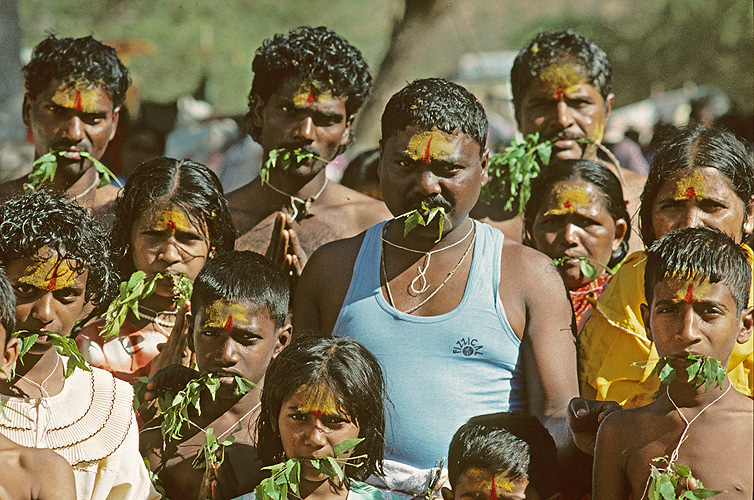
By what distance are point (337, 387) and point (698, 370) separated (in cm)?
120

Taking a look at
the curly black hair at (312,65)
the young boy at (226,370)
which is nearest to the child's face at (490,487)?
the young boy at (226,370)

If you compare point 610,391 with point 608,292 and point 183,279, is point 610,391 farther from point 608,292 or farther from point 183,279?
point 183,279

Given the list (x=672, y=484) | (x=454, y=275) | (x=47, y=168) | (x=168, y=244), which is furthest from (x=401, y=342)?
(x=47, y=168)

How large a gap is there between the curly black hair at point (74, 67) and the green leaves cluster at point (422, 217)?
2.25m

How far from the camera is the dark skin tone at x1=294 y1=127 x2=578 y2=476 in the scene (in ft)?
12.2

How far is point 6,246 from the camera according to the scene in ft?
11.9

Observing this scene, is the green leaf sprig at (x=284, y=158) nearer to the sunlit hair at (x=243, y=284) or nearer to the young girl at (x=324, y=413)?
the sunlit hair at (x=243, y=284)

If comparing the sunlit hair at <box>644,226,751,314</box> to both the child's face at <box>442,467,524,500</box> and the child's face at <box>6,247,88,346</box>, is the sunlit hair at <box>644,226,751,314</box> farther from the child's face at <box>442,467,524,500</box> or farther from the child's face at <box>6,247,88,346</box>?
the child's face at <box>6,247,88,346</box>

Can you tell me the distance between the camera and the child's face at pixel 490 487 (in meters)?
3.40

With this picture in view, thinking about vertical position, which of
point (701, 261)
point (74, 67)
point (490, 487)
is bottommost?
point (490, 487)

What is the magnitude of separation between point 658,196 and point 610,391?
0.83 metres

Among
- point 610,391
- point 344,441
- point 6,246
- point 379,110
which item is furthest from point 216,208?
point 379,110

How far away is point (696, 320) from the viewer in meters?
3.35

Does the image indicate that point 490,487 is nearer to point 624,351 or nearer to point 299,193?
point 624,351
